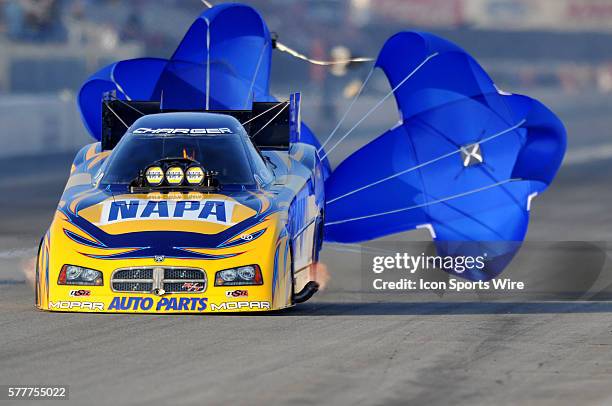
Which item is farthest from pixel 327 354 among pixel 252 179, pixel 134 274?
pixel 252 179

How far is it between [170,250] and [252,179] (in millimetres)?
1629

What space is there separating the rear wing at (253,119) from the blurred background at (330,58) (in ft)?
9.44

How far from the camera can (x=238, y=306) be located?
11.3 metres

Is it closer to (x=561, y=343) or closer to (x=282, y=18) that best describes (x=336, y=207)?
(x=561, y=343)

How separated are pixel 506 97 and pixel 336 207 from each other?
2.22m

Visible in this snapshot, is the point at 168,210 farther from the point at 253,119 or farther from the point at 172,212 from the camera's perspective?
the point at 253,119

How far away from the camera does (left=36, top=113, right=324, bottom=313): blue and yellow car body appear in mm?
11188

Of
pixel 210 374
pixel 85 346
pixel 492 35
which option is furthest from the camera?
pixel 492 35

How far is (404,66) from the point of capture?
16.9 m

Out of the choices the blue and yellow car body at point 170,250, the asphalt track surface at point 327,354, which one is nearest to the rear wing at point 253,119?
the asphalt track surface at point 327,354

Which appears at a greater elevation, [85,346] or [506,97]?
[506,97]

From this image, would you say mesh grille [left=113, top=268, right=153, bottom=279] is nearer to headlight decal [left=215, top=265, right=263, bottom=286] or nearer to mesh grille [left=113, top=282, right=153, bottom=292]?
mesh grille [left=113, top=282, right=153, bottom=292]

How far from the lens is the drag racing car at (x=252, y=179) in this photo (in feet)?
37.0

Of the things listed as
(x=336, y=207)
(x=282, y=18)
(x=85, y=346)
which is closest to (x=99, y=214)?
(x=85, y=346)
